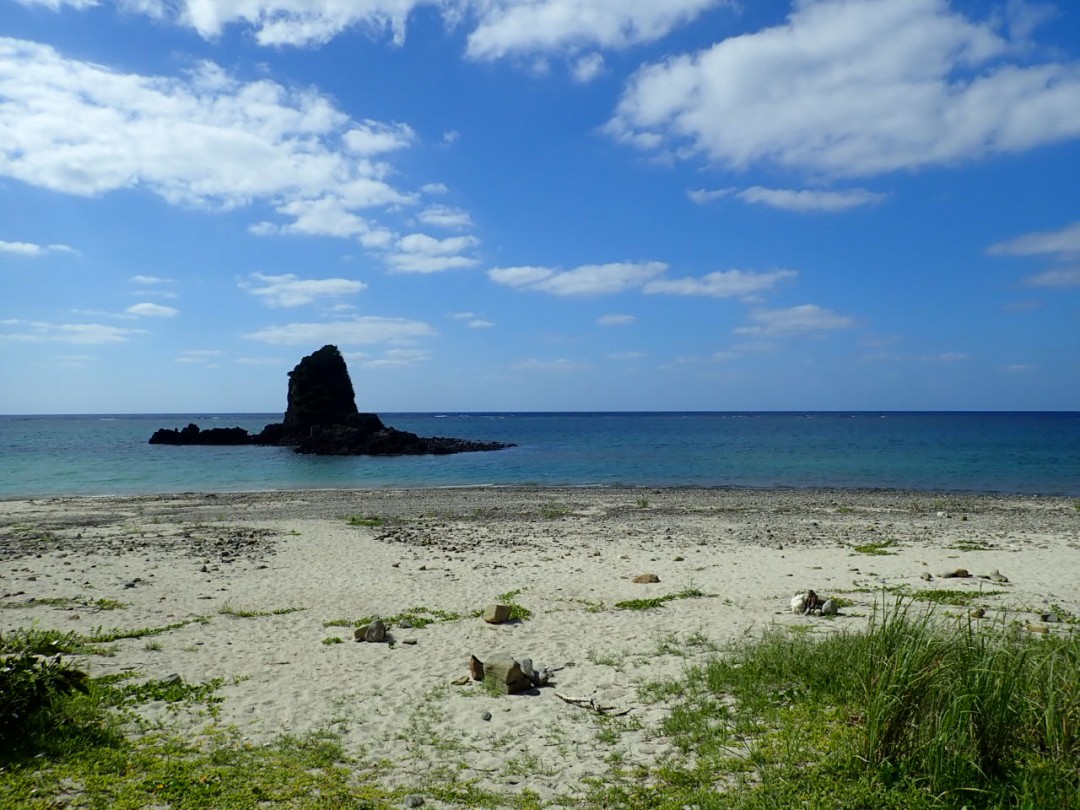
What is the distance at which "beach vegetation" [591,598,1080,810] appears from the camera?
17.8 feet

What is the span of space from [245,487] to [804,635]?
3985 cm

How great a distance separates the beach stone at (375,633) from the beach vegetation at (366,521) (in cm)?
1448

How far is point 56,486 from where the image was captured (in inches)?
1695

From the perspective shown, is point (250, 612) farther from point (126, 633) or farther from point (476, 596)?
point (476, 596)

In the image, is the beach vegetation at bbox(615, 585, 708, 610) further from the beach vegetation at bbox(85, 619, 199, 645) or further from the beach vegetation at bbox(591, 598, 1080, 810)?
the beach vegetation at bbox(85, 619, 199, 645)

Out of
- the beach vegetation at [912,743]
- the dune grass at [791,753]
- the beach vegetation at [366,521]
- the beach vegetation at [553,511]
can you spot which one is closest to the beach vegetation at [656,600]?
the dune grass at [791,753]

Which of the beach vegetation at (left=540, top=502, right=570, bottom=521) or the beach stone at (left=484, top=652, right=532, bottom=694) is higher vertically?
the beach stone at (left=484, top=652, right=532, bottom=694)

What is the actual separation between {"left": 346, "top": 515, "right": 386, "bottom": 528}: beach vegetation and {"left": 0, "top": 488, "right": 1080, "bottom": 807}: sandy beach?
0.18 metres

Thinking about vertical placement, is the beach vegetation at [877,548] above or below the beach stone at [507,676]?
below

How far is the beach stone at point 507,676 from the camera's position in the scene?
8602 mm

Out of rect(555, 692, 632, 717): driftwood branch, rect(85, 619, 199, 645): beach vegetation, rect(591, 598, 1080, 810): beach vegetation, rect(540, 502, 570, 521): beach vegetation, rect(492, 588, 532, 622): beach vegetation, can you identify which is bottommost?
rect(540, 502, 570, 521): beach vegetation

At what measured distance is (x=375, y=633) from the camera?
35.9 feet

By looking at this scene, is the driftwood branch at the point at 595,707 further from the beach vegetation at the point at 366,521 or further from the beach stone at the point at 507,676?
the beach vegetation at the point at 366,521

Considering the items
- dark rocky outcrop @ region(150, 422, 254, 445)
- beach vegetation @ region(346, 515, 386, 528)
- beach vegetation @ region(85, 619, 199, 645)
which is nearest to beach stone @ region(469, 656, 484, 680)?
beach vegetation @ region(85, 619, 199, 645)
